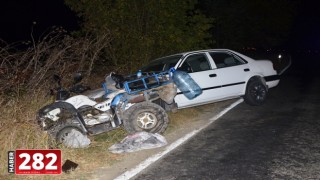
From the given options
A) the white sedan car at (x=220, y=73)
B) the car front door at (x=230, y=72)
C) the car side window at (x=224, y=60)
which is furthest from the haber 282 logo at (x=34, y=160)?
the car side window at (x=224, y=60)

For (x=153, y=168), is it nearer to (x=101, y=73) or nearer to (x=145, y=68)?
(x=145, y=68)

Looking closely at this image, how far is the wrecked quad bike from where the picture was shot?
616 cm

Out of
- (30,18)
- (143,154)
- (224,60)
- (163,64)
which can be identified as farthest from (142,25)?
(30,18)

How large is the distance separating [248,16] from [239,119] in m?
26.6

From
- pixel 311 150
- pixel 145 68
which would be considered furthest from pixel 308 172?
pixel 145 68

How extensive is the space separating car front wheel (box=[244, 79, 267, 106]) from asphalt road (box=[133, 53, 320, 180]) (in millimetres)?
455

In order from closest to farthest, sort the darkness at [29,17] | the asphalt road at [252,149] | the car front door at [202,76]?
the asphalt road at [252,149], the car front door at [202,76], the darkness at [29,17]

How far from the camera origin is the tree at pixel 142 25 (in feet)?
36.7

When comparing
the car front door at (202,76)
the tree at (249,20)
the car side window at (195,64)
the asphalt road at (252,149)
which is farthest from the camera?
→ the tree at (249,20)

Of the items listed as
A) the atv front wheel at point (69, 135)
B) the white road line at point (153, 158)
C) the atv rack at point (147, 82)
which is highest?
the atv rack at point (147, 82)

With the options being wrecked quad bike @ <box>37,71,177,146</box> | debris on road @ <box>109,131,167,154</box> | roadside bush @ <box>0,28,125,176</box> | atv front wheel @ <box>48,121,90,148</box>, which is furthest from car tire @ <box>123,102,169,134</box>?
roadside bush @ <box>0,28,125,176</box>

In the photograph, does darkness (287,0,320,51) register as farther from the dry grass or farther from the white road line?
the white road line

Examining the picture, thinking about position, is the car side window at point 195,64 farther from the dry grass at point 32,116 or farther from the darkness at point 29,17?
the darkness at point 29,17

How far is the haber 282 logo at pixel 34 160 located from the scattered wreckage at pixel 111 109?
130cm
